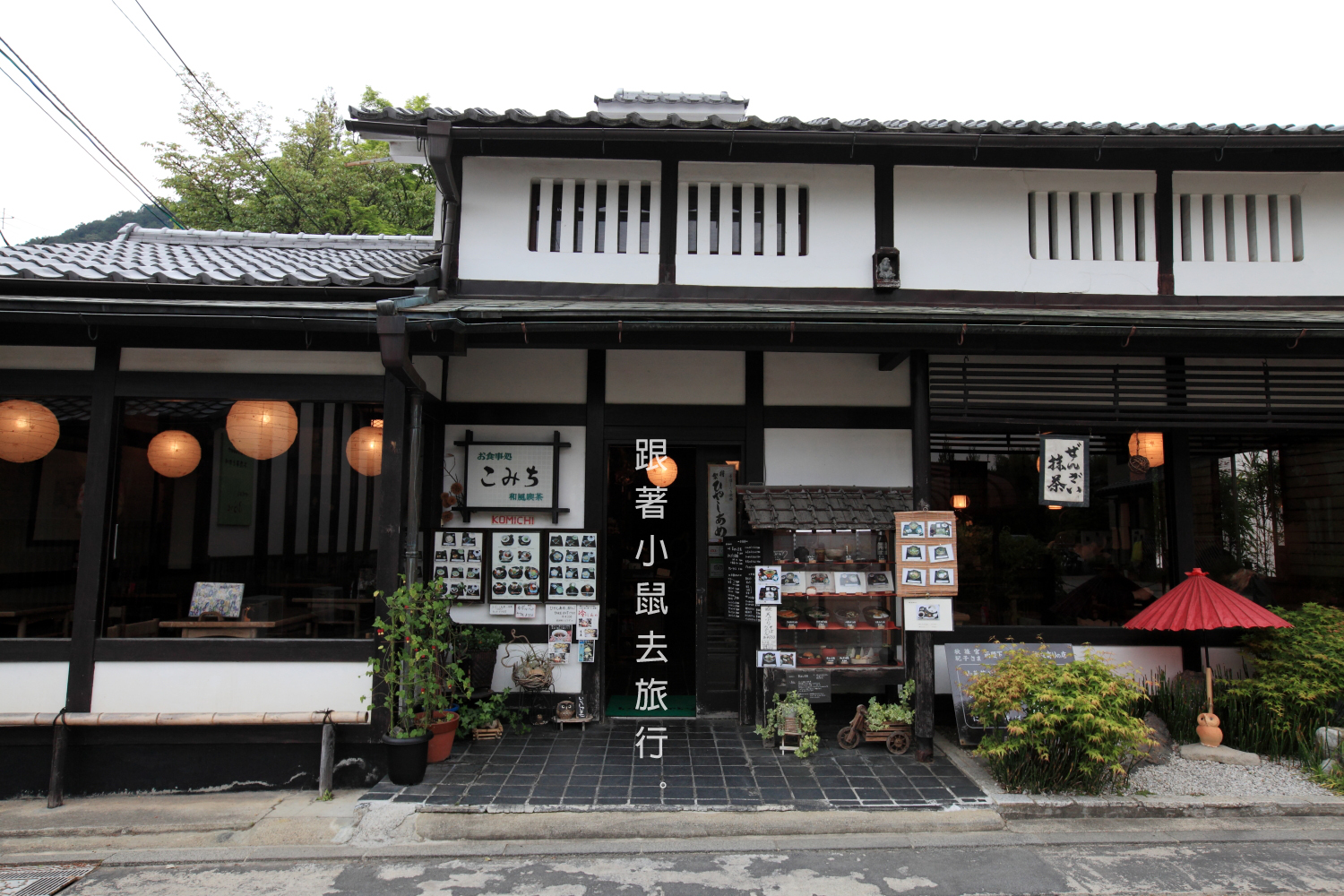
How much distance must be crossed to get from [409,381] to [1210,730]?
7973 mm

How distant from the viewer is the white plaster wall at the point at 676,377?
307 inches

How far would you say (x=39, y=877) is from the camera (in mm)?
4715

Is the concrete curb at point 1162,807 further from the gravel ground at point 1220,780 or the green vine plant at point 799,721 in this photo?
the green vine plant at point 799,721

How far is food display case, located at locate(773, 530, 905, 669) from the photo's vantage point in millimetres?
7223

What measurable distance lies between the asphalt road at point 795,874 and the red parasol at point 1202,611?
1893 millimetres

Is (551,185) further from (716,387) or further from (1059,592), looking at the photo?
(1059,592)

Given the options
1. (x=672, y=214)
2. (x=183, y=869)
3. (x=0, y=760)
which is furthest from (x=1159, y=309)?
(x=0, y=760)

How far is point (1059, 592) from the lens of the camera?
7.79 meters

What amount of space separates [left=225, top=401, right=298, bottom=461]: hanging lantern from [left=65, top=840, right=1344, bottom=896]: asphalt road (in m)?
3.47

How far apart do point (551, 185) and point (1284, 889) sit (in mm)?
8381

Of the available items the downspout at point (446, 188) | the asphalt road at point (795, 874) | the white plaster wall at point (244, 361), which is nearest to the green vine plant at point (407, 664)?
the asphalt road at point (795, 874)

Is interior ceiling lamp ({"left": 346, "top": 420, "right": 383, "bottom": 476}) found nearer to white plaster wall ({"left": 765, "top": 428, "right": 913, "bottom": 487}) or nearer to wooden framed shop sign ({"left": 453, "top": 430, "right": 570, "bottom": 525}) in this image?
wooden framed shop sign ({"left": 453, "top": 430, "right": 570, "bottom": 525})

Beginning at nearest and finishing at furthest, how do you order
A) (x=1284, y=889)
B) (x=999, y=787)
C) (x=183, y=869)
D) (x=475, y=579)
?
(x=1284, y=889), (x=183, y=869), (x=999, y=787), (x=475, y=579)

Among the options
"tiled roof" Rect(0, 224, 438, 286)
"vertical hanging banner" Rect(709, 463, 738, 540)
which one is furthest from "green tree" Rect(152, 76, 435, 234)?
"vertical hanging banner" Rect(709, 463, 738, 540)
